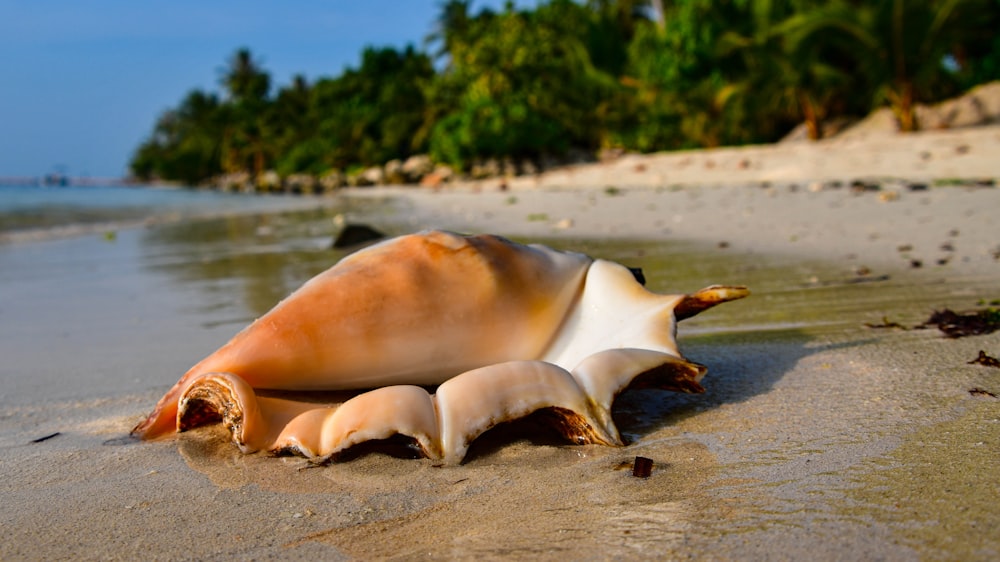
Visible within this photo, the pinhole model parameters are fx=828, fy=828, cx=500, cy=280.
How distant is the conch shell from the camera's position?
179 cm

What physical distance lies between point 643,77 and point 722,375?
24.0 meters

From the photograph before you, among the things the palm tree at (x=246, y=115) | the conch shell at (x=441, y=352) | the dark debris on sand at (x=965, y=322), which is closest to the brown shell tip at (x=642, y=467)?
the conch shell at (x=441, y=352)

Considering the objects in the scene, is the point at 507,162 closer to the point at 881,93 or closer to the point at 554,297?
the point at 881,93

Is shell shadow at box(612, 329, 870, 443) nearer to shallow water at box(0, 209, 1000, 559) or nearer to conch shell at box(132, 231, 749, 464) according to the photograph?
shallow water at box(0, 209, 1000, 559)

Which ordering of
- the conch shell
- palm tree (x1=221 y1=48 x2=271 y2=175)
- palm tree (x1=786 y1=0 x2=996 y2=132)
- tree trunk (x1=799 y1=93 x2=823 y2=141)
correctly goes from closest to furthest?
the conch shell < palm tree (x1=786 y1=0 x2=996 y2=132) < tree trunk (x1=799 y1=93 x2=823 y2=141) < palm tree (x1=221 y1=48 x2=271 y2=175)

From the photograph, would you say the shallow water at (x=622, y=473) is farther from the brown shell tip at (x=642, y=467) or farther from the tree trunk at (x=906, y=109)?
the tree trunk at (x=906, y=109)

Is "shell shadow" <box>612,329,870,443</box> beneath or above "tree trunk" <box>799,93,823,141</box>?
beneath

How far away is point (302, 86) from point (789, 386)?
215 ft

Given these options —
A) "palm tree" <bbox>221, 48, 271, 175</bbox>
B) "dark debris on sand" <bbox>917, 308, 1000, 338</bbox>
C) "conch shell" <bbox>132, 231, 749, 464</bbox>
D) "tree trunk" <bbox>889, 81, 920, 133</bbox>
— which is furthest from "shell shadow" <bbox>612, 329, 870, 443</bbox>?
"palm tree" <bbox>221, 48, 271, 175</bbox>

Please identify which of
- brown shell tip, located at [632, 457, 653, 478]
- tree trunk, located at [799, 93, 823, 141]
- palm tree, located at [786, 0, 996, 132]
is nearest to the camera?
brown shell tip, located at [632, 457, 653, 478]

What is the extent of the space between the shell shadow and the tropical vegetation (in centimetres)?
1737

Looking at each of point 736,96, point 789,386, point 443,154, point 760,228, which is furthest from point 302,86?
point 789,386

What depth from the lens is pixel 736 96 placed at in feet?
71.6

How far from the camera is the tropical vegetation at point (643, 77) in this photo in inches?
717
